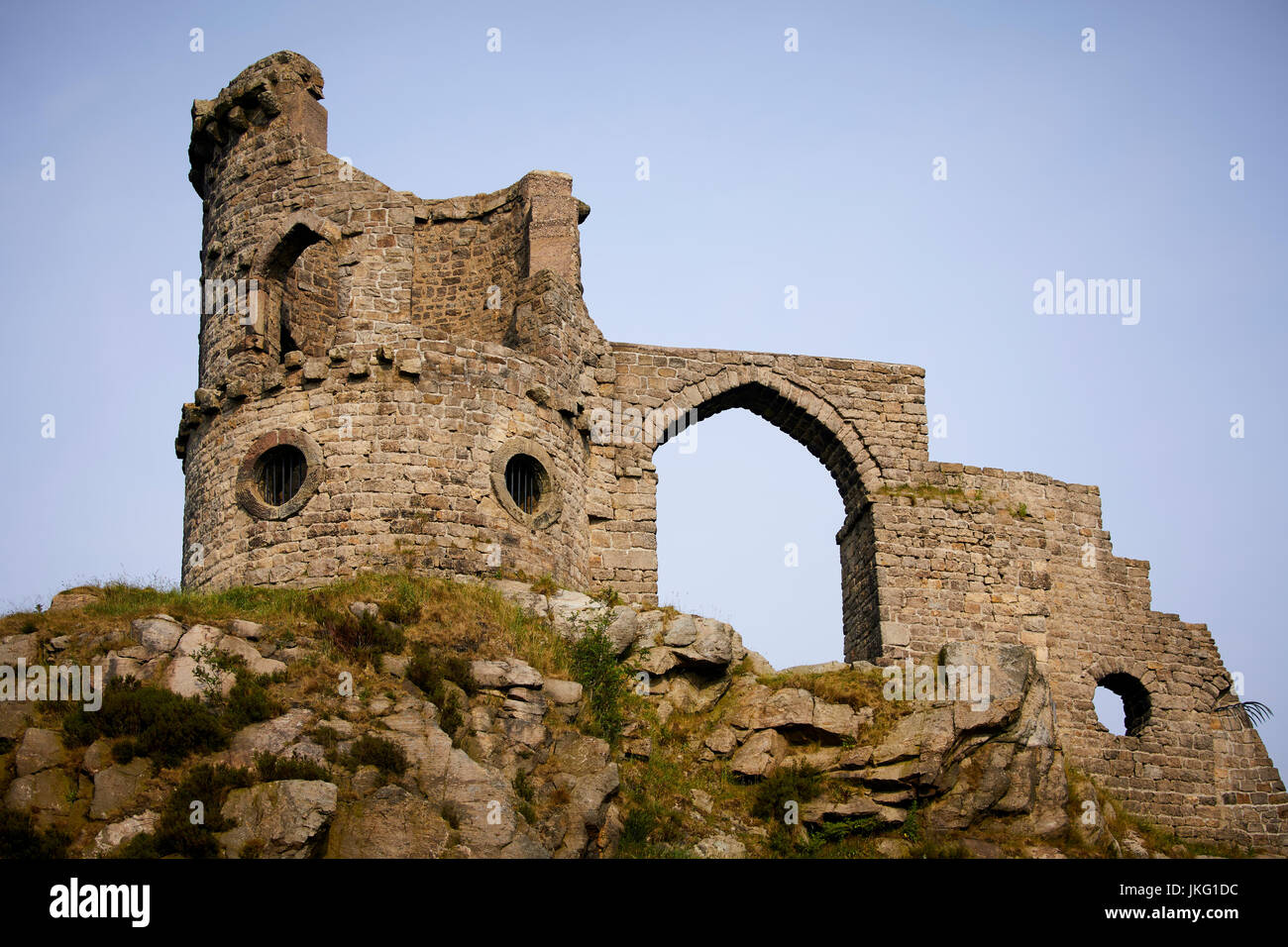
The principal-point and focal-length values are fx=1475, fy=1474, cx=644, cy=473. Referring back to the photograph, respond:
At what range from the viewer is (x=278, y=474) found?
66.1 ft

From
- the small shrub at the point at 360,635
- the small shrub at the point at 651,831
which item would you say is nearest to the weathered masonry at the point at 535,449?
the small shrub at the point at 360,635

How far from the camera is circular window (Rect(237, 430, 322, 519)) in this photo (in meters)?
19.5

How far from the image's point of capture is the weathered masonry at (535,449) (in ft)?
64.5

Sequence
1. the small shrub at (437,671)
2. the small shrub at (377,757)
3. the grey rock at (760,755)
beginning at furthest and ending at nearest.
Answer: the grey rock at (760,755), the small shrub at (437,671), the small shrub at (377,757)

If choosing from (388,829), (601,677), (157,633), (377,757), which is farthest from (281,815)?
(601,677)

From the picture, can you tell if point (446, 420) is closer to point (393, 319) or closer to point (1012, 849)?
point (393, 319)

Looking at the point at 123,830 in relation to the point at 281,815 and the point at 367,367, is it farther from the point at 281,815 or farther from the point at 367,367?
the point at 367,367

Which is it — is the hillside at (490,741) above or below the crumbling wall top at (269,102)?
below

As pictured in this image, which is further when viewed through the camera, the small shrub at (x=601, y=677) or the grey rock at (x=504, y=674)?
the small shrub at (x=601, y=677)

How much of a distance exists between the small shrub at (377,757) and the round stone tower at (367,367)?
13.8 ft

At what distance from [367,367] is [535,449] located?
8.36 ft

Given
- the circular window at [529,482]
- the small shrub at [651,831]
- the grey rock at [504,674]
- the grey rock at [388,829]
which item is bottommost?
the small shrub at [651,831]

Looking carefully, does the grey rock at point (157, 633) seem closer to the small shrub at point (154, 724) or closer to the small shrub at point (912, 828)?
the small shrub at point (154, 724)
